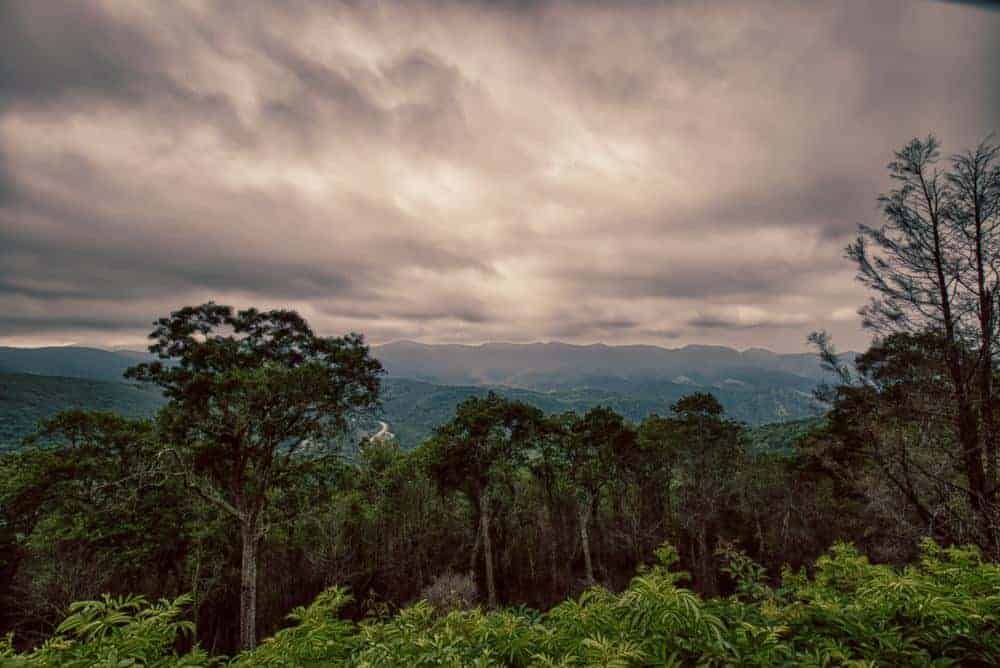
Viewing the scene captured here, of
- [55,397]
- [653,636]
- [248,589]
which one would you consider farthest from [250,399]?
[55,397]

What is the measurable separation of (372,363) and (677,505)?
87.5 feet

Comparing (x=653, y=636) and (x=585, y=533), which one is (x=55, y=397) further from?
(x=653, y=636)

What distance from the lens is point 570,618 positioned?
3.35m

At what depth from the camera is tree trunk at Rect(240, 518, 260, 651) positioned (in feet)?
45.4

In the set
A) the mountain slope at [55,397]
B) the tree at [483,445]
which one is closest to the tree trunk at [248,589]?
the tree at [483,445]

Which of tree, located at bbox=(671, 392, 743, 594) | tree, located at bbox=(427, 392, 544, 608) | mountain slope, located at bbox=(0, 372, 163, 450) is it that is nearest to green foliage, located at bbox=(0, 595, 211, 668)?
tree, located at bbox=(427, 392, 544, 608)

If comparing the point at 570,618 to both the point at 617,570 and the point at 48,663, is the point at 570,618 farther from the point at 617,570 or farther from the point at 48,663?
the point at 617,570

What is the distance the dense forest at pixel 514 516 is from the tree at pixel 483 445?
0.15m

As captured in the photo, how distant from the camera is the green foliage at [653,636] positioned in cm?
259

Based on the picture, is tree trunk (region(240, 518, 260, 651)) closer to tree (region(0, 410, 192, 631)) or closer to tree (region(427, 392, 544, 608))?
tree (region(0, 410, 192, 631))

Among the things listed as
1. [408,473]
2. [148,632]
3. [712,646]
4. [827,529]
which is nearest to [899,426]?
[712,646]

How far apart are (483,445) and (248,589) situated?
1176cm

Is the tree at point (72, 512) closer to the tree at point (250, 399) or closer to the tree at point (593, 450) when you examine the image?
the tree at point (250, 399)

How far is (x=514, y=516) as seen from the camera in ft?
93.5
